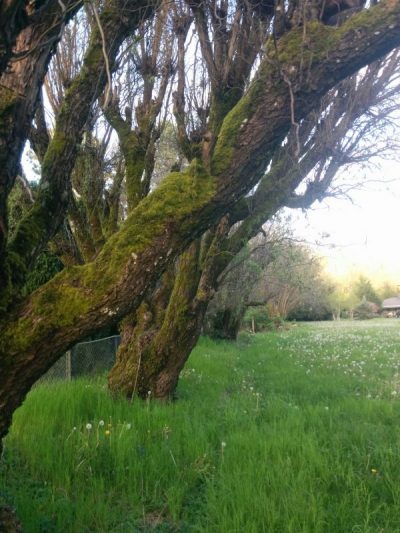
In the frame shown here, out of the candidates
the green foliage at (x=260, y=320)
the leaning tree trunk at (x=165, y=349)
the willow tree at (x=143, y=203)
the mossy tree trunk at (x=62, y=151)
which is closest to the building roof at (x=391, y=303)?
the green foliage at (x=260, y=320)

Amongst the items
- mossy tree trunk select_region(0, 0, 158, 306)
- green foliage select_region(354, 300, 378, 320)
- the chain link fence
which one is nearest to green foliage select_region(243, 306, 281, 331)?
the chain link fence

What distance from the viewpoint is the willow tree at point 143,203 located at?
2.74 meters

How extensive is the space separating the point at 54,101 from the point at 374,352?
1048 cm

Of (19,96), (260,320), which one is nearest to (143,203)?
(19,96)

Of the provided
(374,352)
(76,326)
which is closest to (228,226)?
(76,326)

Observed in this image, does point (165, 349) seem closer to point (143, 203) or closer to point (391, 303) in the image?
point (143, 203)

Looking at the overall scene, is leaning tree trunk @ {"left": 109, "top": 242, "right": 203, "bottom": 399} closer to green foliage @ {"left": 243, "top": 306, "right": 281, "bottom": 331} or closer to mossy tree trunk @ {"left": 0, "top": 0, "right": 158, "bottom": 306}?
mossy tree trunk @ {"left": 0, "top": 0, "right": 158, "bottom": 306}

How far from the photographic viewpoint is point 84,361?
8.59 meters

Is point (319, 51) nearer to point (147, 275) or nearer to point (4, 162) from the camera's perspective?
point (147, 275)

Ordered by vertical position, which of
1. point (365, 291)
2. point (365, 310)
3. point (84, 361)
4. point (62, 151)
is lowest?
point (84, 361)

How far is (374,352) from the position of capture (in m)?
13.3

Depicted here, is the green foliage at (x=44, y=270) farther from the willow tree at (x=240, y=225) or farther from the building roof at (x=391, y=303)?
the building roof at (x=391, y=303)

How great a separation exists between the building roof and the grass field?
6222cm

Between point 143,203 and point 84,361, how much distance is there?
5909 millimetres
